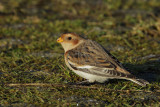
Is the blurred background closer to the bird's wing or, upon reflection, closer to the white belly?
the white belly

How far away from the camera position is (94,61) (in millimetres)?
4672

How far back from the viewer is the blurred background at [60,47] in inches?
168

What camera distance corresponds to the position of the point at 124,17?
8875mm

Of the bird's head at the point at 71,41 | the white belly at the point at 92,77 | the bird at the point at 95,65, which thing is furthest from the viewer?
the bird's head at the point at 71,41

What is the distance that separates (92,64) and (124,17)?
4.55m

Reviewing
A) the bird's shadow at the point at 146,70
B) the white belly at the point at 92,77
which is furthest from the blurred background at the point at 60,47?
the white belly at the point at 92,77

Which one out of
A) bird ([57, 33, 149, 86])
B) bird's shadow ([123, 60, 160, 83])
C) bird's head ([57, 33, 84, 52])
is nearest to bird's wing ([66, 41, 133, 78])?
bird ([57, 33, 149, 86])

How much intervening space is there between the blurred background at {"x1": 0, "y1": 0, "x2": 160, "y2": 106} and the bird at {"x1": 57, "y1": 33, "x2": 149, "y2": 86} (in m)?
0.19

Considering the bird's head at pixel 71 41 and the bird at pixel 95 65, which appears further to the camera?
the bird's head at pixel 71 41

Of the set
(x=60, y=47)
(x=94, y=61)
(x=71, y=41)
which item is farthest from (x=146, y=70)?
(x=60, y=47)

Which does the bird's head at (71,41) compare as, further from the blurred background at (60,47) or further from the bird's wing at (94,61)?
the blurred background at (60,47)

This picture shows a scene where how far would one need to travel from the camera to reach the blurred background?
4.27m

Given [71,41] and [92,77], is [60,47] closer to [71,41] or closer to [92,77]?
[71,41]

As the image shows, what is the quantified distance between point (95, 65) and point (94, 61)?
92 millimetres
